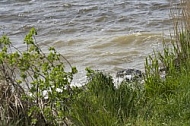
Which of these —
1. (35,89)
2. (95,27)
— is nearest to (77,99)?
(35,89)

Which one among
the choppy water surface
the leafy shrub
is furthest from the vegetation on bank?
the choppy water surface

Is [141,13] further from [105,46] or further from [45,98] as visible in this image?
[45,98]

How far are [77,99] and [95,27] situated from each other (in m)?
7.52

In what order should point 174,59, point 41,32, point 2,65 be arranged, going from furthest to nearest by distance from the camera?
point 41,32
point 174,59
point 2,65

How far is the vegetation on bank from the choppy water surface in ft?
9.01

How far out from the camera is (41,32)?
12.5 meters

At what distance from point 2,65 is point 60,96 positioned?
27.3 inches

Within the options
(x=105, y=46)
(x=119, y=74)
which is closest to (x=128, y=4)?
(x=105, y=46)

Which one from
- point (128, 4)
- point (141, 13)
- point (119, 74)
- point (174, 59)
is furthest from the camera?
point (128, 4)

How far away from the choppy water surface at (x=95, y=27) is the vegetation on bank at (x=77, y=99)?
2.75m

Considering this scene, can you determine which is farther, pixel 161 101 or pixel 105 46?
pixel 105 46

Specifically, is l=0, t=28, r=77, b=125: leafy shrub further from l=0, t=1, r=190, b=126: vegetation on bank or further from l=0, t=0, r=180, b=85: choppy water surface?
l=0, t=0, r=180, b=85: choppy water surface

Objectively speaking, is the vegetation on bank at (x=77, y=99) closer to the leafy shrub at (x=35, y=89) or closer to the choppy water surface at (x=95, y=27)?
the leafy shrub at (x=35, y=89)

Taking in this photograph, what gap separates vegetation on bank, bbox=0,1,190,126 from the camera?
4.96 meters
